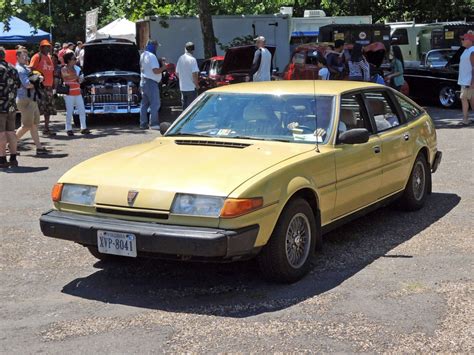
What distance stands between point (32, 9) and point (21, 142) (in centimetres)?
704

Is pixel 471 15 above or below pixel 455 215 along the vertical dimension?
above

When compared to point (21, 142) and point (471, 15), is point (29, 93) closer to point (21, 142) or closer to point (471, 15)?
point (21, 142)

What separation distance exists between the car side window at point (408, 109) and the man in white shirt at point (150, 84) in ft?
26.6

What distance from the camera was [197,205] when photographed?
4.77 meters

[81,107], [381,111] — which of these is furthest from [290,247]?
[81,107]

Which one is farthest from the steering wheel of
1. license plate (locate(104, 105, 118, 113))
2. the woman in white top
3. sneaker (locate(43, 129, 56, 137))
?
license plate (locate(104, 105, 118, 113))

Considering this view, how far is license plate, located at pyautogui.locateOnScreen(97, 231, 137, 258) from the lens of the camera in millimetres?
4820

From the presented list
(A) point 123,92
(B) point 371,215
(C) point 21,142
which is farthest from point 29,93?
(B) point 371,215

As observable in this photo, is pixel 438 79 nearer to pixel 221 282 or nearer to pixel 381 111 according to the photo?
pixel 381 111

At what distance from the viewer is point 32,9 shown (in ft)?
63.5

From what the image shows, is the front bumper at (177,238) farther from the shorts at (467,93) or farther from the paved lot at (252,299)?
the shorts at (467,93)

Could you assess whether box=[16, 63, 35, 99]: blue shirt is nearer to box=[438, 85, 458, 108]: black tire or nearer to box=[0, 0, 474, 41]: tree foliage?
box=[438, 85, 458, 108]: black tire

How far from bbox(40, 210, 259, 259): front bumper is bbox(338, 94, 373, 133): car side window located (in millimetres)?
1766

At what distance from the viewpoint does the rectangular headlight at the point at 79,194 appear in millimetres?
5138
